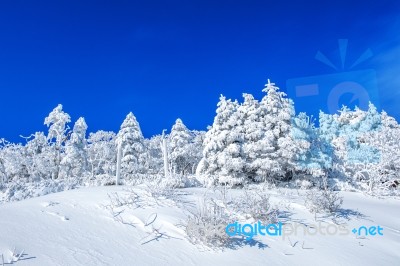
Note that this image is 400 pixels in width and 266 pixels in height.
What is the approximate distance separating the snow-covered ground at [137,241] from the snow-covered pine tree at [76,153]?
2642cm

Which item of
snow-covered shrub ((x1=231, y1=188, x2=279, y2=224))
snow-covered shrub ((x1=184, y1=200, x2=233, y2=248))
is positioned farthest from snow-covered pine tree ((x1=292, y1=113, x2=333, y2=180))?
snow-covered shrub ((x1=184, y1=200, x2=233, y2=248))

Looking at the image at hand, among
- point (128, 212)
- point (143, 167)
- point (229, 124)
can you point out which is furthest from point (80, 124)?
point (128, 212)

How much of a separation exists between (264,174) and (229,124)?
404 cm

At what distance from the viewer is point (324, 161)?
70.1ft

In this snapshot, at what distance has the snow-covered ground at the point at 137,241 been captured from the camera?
5.12m

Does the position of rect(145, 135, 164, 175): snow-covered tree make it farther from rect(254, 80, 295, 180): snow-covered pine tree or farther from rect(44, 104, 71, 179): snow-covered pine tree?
rect(254, 80, 295, 180): snow-covered pine tree

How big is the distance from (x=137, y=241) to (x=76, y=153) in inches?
1163

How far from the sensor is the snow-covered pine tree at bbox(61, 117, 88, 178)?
108ft

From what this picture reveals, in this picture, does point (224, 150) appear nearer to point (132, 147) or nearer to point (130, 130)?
point (132, 147)

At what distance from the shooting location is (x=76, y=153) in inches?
1308

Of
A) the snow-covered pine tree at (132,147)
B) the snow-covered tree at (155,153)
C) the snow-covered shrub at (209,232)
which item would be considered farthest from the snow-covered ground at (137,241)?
the snow-covered tree at (155,153)

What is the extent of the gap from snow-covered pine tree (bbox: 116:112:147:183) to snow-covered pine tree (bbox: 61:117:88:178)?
12.5 feet

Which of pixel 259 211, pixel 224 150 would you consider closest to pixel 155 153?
pixel 224 150

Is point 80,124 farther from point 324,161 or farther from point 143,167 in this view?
point 324,161
